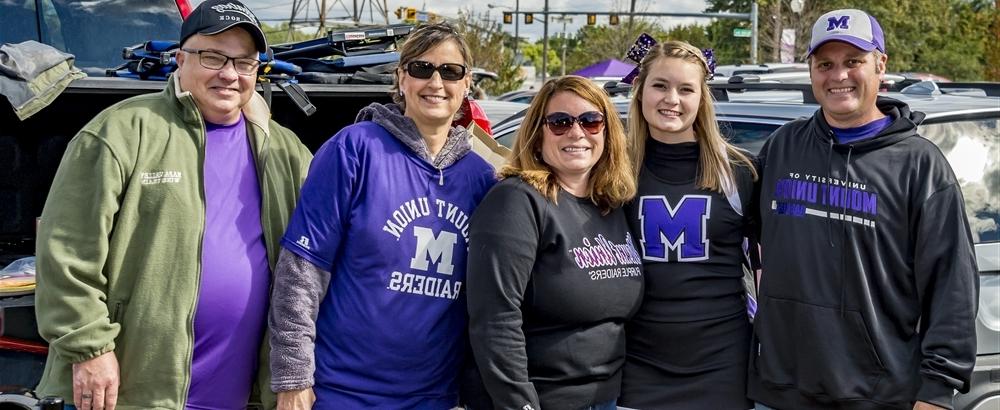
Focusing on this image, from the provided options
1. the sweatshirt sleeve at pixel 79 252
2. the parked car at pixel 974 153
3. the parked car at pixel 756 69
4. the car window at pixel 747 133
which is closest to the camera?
the sweatshirt sleeve at pixel 79 252

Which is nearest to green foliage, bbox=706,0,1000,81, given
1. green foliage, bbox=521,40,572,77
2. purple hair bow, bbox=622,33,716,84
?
purple hair bow, bbox=622,33,716,84

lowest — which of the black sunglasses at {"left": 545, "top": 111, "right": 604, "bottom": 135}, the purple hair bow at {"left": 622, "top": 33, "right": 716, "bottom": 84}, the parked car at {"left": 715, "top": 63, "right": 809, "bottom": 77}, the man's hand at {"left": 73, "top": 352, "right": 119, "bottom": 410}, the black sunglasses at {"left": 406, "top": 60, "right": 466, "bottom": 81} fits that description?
the man's hand at {"left": 73, "top": 352, "right": 119, "bottom": 410}

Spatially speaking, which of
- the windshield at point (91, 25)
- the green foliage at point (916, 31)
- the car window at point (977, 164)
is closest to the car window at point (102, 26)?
the windshield at point (91, 25)

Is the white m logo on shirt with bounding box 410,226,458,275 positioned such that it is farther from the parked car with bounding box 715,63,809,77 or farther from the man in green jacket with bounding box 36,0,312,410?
the parked car with bounding box 715,63,809,77

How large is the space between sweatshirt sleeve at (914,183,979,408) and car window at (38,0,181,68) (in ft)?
12.6

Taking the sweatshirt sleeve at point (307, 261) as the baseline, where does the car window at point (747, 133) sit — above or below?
above

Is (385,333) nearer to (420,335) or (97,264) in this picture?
(420,335)

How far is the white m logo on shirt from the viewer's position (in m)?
2.97

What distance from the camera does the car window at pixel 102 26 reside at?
4.86 metres

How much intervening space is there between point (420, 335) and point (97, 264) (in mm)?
934

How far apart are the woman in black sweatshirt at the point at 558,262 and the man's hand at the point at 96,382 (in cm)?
103

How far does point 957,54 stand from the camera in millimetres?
39250

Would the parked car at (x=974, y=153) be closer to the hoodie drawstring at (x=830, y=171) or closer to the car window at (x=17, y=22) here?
the hoodie drawstring at (x=830, y=171)

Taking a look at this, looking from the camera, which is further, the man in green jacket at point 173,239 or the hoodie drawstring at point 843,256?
the hoodie drawstring at point 843,256
